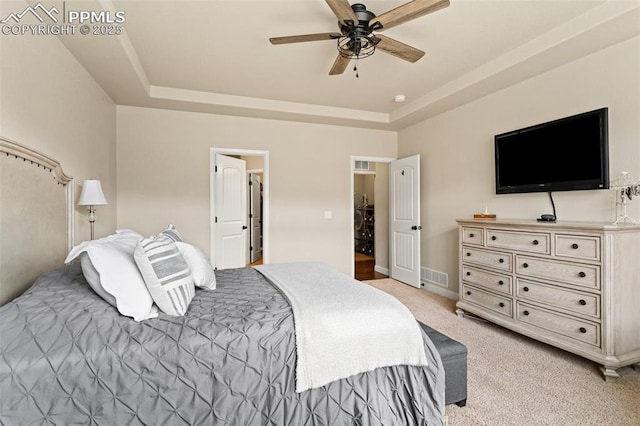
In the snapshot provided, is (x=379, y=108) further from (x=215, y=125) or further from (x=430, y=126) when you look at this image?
(x=215, y=125)

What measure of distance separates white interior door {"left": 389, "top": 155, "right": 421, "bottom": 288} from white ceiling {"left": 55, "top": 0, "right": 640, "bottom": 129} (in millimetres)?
964

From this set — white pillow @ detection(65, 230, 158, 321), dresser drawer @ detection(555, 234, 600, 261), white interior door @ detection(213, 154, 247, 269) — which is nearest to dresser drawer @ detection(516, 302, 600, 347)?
dresser drawer @ detection(555, 234, 600, 261)

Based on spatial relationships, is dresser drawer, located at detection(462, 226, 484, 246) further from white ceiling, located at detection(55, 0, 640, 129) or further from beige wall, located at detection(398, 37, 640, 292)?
white ceiling, located at detection(55, 0, 640, 129)

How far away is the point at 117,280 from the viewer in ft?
4.65

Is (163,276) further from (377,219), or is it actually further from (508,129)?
(377,219)

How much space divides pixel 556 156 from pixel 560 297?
1.29m

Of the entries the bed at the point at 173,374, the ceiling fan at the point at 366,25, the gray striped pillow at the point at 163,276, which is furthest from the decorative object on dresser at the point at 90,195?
the ceiling fan at the point at 366,25

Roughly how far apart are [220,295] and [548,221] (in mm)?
2796

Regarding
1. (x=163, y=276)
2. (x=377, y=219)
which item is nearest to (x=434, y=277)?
(x=377, y=219)

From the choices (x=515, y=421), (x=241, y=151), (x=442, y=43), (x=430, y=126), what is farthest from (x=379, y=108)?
(x=515, y=421)

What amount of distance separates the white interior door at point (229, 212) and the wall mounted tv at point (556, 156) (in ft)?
11.7

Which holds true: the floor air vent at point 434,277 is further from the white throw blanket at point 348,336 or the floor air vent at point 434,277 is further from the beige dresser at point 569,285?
the white throw blanket at point 348,336

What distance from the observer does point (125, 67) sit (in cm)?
Answer: 275

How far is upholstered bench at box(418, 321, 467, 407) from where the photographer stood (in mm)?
1710
